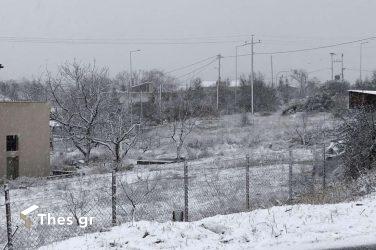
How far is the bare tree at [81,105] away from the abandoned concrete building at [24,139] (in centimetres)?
528

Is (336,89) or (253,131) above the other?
(336,89)

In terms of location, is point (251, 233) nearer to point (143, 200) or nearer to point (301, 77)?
point (143, 200)

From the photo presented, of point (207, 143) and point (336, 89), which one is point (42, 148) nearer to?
point (207, 143)

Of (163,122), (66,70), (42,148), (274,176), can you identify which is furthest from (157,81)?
(274,176)

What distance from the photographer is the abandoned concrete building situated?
85.6ft

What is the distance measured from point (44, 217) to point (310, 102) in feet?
184

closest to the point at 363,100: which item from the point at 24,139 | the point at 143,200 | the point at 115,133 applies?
the point at 143,200

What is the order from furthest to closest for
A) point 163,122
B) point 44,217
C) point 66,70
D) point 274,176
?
point 163,122
point 66,70
point 274,176
point 44,217

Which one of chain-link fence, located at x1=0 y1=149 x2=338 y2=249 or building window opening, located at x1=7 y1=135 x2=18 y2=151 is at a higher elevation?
building window opening, located at x1=7 y1=135 x2=18 y2=151

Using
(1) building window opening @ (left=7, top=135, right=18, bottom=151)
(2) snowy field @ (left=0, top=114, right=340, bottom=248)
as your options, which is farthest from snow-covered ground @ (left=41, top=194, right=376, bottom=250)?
(1) building window opening @ (left=7, top=135, right=18, bottom=151)

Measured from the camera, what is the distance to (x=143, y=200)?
44.8 feet

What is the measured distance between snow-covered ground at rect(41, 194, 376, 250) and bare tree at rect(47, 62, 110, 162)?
1037 inches

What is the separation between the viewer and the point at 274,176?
19.0 m

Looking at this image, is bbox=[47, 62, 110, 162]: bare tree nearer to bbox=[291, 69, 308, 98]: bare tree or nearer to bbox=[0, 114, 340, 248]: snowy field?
bbox=[0, 114, 340, 248]: snowy field
